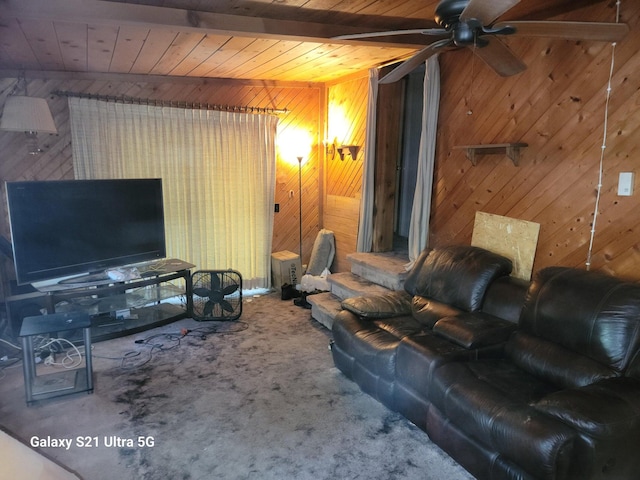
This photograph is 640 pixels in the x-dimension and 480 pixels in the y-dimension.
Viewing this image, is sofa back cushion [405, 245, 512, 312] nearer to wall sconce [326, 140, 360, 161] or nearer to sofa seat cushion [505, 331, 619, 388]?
sofa seat cushion [505, 331, 619, 388]

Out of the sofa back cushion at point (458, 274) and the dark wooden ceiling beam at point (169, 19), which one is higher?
the dark wooden ceiling beam at point (169, 19)

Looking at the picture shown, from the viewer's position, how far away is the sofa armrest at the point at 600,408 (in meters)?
1.72

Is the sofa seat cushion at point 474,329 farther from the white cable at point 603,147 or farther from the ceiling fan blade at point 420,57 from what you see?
the ceiling fan blade at point 420,57

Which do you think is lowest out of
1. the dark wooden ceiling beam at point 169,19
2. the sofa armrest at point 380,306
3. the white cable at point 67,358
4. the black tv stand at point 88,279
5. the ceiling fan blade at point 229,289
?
the white cable at point 67,358

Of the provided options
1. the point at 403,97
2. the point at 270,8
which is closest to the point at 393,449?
the point at 270,8

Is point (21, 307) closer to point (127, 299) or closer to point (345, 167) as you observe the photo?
point (127, 299)

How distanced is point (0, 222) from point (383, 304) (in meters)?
3.65

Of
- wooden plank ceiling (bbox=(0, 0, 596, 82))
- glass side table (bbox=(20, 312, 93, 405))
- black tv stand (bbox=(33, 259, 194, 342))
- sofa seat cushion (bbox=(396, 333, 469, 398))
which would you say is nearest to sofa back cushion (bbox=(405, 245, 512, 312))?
sofa seat cushion (bbox=(396, 333, 469, 398))

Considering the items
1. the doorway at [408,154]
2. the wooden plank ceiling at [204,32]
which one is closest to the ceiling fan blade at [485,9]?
the wooden plank ceiling at [204,32]

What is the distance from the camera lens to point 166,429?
2.57 m

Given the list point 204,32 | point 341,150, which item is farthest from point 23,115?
point 341,150

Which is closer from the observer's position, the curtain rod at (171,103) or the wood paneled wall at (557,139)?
the wood paneled wall at (557,139)

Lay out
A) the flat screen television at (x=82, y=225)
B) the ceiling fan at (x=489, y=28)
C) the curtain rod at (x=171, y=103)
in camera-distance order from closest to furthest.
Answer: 1. the ceiling fan at (x=489, y=28)
2. the flat screen television at (x=82, y=225)
3. the curtain rod at (x=171, y=103)

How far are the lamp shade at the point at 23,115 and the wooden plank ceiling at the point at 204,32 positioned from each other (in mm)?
366
